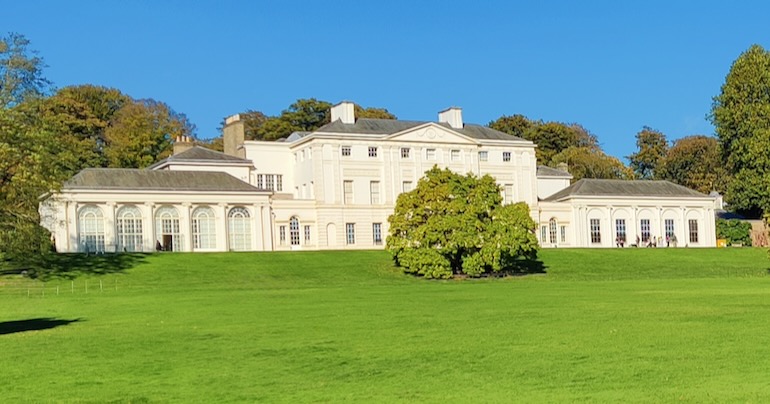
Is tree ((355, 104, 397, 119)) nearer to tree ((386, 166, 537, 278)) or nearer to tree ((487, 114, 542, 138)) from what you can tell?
tree ((487, 114, 542, 138))

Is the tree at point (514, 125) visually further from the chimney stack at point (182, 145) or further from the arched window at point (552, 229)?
the chimney stack at point (182, 145)

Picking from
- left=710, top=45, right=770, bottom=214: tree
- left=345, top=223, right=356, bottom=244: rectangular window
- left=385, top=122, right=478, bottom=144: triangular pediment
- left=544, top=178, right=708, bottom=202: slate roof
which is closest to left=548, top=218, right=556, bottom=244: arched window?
left=544, top=178, right=708, bottom=202: slate roof

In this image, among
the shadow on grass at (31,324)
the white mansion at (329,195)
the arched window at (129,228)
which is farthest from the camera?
the white mansion at (329,195)

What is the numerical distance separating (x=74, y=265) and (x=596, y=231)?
46079 mm

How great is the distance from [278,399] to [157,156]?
7918cm

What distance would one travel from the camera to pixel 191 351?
55.6ft

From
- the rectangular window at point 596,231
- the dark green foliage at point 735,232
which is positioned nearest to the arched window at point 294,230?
the rectangular window at point 596,231

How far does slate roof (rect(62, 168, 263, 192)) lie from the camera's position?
65312 mm

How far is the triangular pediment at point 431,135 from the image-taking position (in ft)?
261

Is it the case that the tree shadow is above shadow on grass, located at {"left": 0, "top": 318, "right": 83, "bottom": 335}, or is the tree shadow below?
below

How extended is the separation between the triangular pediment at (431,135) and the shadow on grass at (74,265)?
2881 centimetres

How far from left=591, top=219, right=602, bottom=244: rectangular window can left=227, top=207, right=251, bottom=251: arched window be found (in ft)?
96.6

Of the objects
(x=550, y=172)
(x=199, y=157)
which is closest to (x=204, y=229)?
(x=199, y=157)

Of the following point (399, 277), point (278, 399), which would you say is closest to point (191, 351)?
point (278, 399)
